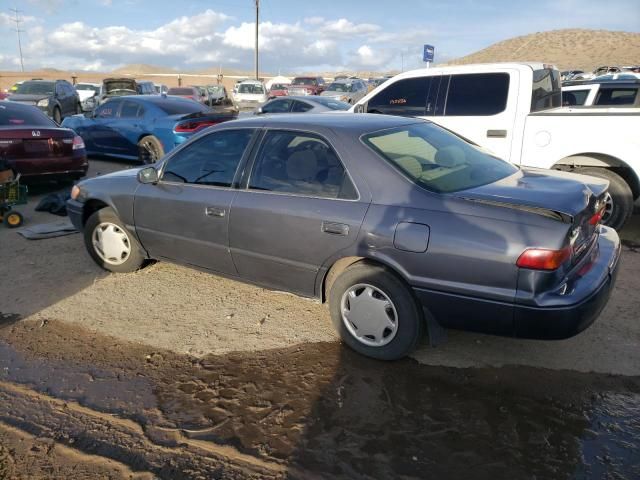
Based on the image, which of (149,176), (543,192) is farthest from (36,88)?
(543,192)

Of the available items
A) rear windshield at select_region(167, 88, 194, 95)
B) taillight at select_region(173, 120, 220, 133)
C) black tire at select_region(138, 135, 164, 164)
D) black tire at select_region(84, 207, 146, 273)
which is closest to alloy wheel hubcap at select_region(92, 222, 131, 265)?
black tire at select_region(84, 207, 146, 273)

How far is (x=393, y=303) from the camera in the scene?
3223 millimetres

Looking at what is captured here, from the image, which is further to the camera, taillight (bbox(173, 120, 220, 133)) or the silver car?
the silver car

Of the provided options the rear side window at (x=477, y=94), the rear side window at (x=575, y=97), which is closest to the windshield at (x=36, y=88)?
the rear side window at (x=477, y=94)

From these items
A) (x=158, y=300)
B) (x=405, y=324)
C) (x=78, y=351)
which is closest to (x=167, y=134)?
(x=158, y=300)

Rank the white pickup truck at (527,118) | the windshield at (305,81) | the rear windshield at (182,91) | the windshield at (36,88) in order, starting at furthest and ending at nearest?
the windshield at (305,81) < the rear windshield at (182,91) < the windshield at (36,88) < the white pickup truck at (527,118)

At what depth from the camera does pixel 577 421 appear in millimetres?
2801

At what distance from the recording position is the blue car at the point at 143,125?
980 cm

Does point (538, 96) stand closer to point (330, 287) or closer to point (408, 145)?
point (408, 145)

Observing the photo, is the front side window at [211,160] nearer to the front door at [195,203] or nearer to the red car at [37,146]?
the front door at [195,203]

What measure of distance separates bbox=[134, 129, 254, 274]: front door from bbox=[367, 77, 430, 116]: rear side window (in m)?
3.68

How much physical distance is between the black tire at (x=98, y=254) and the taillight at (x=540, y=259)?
3436mm

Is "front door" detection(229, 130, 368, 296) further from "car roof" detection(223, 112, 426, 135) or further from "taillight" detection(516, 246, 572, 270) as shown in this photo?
"taillight" detection(516, 246, 572, 270)

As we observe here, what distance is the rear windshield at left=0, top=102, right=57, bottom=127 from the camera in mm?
7531
